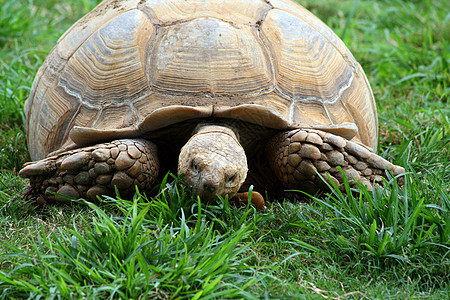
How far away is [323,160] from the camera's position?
2.97m

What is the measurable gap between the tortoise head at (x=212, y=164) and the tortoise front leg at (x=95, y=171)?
278mm

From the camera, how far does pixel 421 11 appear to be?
6934 mm

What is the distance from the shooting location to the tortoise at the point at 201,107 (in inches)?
113

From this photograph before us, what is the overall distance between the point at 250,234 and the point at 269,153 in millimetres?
704

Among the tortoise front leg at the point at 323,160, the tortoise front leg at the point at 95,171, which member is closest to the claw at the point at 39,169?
the tortoise front leg at the point at 95,171

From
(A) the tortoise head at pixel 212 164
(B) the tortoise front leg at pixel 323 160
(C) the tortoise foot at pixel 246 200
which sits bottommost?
(C) the tortoise foot at pixel 246 200

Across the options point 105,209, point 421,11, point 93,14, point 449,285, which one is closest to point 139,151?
point 105,209

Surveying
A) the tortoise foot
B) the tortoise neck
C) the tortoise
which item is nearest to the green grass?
the tortoise foot

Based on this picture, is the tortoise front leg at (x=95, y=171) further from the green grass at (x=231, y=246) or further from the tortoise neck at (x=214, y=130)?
the tortoise neck at (x=214, y=130)

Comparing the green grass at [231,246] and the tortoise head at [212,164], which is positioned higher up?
the tortoise head at [212,164]

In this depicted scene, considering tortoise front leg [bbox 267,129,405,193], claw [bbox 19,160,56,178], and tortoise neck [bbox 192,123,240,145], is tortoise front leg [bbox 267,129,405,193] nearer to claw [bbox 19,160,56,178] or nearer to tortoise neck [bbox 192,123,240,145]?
tortoise neck [bbox 192,123,240,145]

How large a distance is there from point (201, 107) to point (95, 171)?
674mm

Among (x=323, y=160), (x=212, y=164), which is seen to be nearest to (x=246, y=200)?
(x=212, y=164)

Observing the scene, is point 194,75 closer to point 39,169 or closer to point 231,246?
point 39,169
